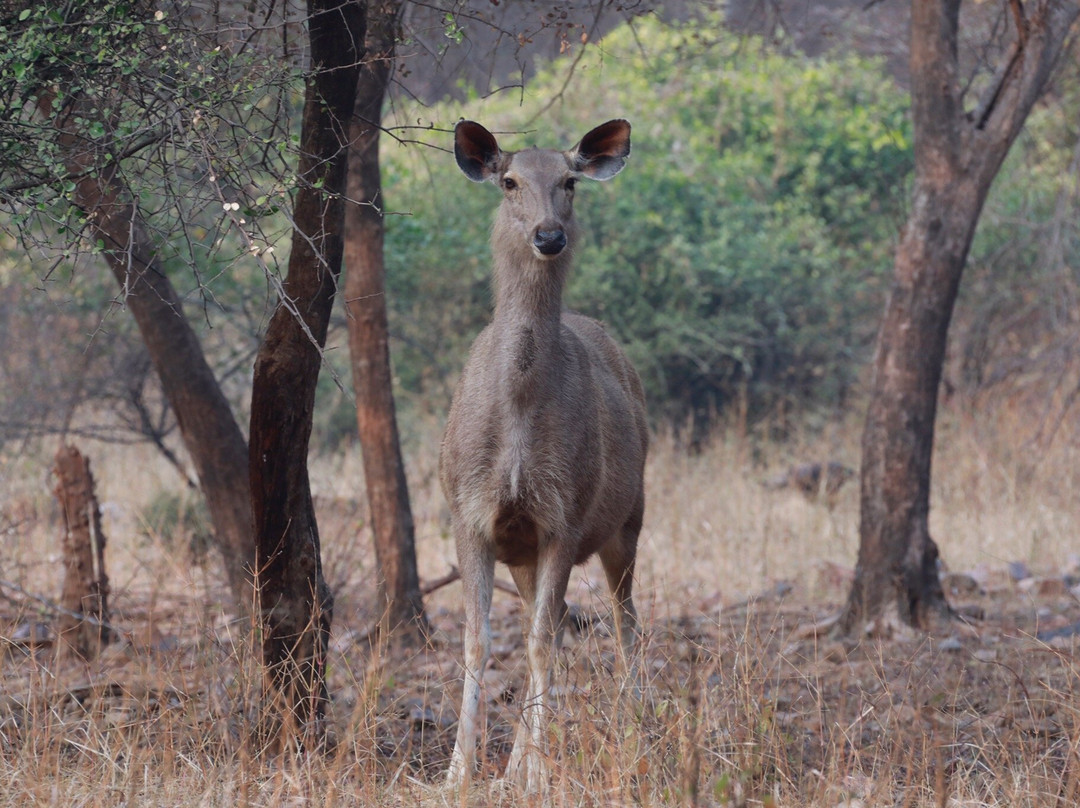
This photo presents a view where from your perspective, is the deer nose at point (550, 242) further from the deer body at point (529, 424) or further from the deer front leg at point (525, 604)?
the deer front leg at point (525, 604)

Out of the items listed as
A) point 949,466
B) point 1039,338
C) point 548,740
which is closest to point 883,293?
point 1039,338

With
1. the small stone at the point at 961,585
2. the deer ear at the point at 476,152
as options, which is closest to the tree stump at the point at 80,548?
the deer ear at the point at 476,152

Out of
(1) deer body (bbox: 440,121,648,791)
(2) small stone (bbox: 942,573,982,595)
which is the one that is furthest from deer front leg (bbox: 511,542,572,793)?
(2) small stone (bbox: 942,573,982,595)

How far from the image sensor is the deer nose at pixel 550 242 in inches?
221

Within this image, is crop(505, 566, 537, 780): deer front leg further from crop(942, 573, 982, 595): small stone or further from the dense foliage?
the dense foliage

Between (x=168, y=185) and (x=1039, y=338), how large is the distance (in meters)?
14.1

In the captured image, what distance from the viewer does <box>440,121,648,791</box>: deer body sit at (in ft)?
18.6

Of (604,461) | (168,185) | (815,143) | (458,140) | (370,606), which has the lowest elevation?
(370,606)

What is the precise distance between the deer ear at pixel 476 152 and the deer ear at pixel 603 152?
38 centimetres

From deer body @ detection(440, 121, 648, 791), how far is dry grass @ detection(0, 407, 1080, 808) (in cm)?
39

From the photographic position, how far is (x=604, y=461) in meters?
6.24

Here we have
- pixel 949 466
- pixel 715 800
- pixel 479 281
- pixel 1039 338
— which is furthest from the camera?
pixel 1039 338

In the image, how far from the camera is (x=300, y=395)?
5.29 metres

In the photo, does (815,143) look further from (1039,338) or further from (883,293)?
(1039,338)
